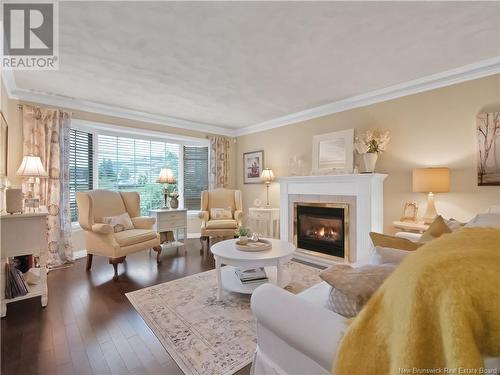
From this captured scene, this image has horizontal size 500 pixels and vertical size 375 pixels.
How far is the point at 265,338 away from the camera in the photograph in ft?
3.80

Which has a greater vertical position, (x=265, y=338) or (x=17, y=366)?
(x=265, y=338)

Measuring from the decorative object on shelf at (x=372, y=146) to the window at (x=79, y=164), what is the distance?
438cm

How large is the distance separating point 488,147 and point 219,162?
4347mm

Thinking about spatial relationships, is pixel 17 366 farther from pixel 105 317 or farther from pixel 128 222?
pixel 128 222

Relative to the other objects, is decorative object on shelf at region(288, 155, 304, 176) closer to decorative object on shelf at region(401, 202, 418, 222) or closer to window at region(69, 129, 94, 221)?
decorative object on shelf at region(401, 202, 418, 222)

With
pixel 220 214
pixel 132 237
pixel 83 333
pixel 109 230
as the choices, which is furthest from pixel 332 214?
pixel 83 333

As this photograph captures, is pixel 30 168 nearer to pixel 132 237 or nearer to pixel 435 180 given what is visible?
pixel 132 237

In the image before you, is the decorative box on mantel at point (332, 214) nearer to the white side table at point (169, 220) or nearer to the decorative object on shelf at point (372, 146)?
the decorative object on shelf at point (372, 146)

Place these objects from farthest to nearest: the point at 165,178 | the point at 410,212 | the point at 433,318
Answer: the point at 165,178
the point at 410,212
the point at 433,318

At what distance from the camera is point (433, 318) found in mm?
523

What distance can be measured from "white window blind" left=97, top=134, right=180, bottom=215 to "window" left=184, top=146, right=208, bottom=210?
0.24 metres

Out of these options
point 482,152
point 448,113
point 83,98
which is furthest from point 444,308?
point 83,98

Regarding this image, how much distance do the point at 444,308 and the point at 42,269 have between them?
3131 mm

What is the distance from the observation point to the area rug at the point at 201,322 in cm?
159
